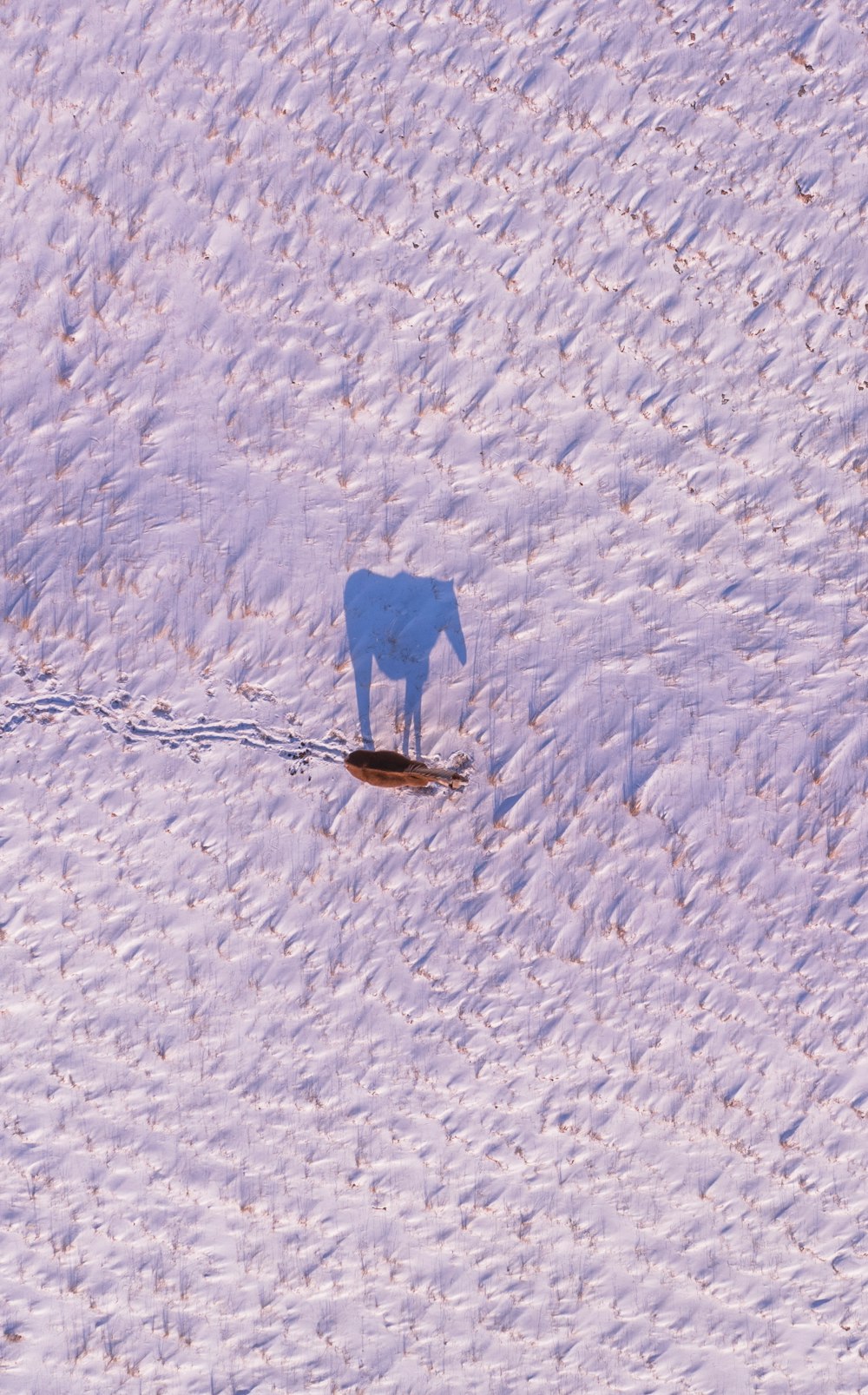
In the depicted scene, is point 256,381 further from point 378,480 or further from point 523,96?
point 523,96

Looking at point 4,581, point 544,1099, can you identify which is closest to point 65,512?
point 4,581

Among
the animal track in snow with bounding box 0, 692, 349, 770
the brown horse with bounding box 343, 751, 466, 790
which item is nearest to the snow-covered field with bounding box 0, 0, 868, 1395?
the animal track in snow with bounding box 0, 692, 349, 770

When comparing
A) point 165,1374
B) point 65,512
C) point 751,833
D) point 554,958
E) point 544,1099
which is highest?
point 65,512

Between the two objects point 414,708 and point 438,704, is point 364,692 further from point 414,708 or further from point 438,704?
point 438,704

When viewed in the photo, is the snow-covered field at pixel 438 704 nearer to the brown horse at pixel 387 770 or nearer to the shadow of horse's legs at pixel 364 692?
the shadow of horse's legs at pixel 364 692

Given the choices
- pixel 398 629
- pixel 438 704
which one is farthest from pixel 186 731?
pixel 438 704

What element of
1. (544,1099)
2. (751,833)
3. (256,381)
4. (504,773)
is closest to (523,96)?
(256,381)

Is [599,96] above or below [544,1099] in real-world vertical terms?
above
